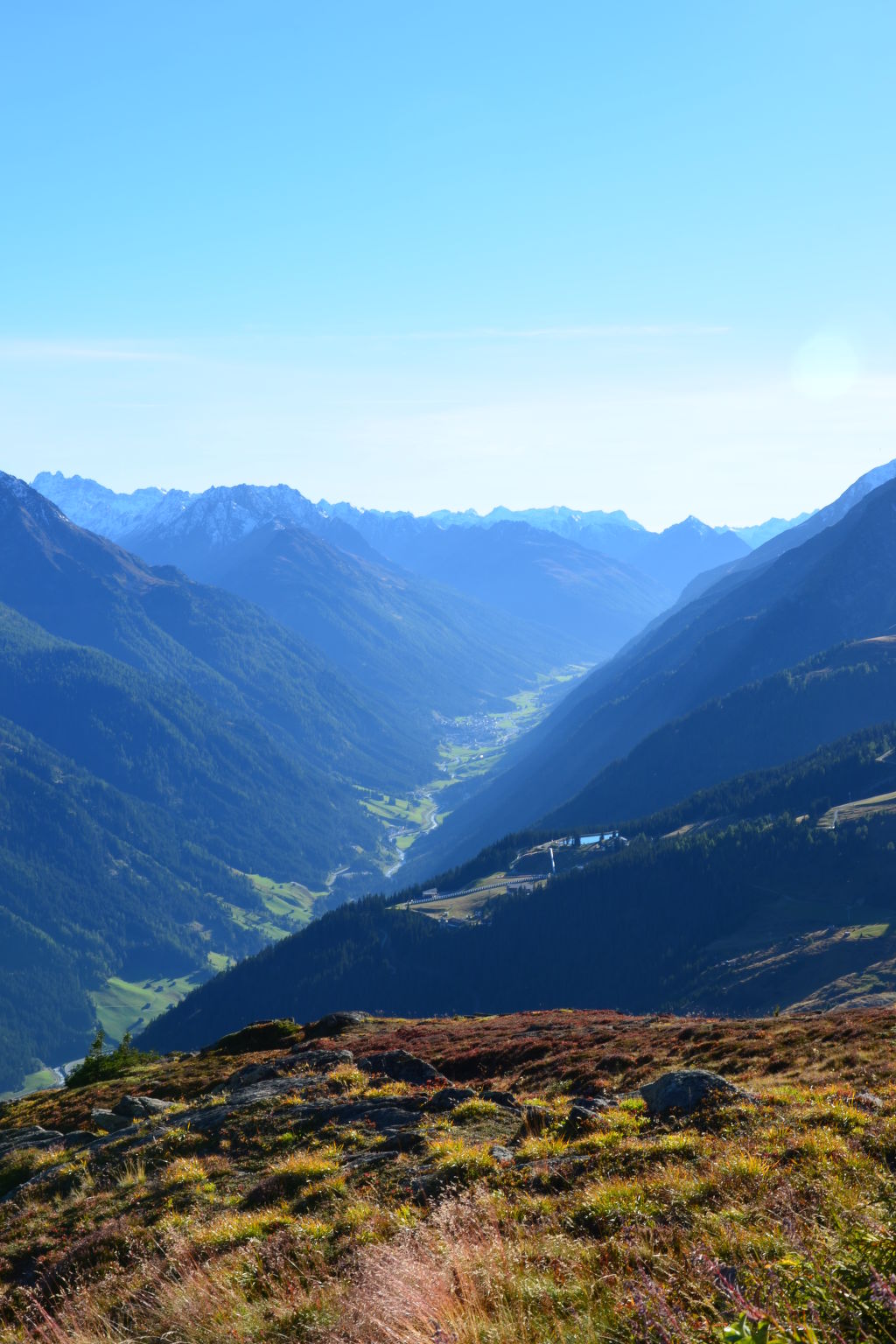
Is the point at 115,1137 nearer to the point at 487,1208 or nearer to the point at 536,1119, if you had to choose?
the point at 536,1119

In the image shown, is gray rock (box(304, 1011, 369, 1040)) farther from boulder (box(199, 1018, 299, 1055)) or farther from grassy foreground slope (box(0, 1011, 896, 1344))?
grassy foreground slope (box(0, 1011, 896, 1344))

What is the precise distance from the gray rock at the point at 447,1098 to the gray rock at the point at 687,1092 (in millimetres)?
6515

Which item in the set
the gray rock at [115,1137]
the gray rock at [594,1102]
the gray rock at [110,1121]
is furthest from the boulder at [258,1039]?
the gray rock at [594,1102]

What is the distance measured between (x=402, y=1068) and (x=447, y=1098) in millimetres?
7433

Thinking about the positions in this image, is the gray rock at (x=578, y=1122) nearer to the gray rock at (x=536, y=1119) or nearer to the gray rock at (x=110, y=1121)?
the gray rock at (x=536, y=1119)

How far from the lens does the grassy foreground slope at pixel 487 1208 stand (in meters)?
8.77

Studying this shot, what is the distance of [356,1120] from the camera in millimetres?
26688

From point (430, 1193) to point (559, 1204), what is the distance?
3850 millimetres

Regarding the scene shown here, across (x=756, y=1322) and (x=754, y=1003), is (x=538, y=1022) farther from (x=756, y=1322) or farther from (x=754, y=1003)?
(x=754, y=1003)

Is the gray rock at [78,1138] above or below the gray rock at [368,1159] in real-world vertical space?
below

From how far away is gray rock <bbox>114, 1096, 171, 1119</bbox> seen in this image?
35.4 meters

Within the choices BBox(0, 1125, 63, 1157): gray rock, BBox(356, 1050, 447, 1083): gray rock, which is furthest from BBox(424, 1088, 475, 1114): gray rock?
BBox(0, 1125, 63, 1157): gray rock

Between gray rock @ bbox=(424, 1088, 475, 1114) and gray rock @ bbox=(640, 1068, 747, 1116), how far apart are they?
6.51 metres

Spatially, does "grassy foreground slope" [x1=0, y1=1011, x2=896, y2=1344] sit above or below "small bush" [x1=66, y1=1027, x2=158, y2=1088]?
above
